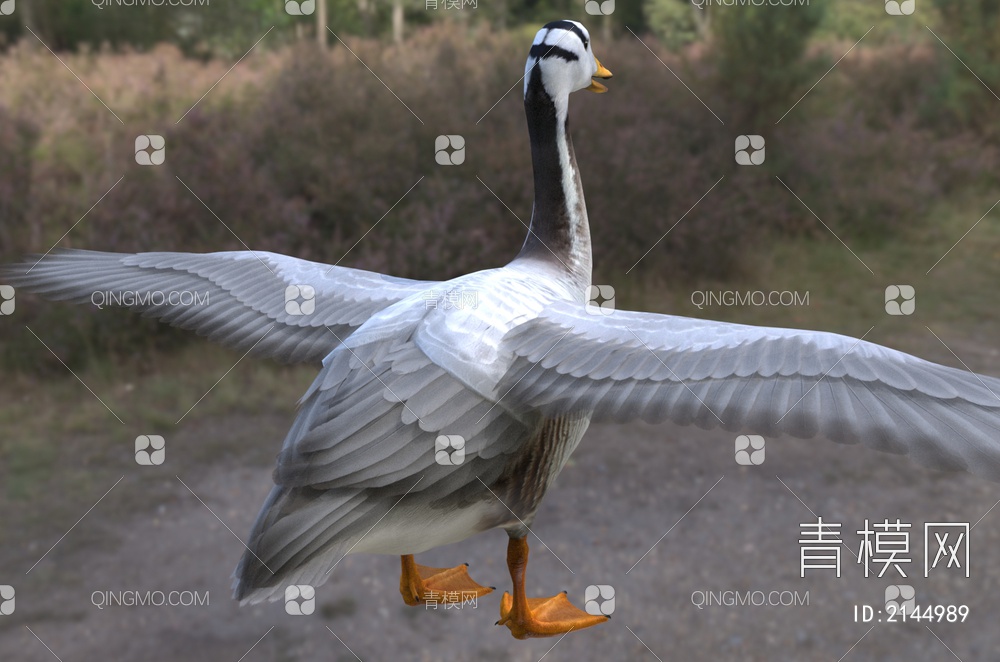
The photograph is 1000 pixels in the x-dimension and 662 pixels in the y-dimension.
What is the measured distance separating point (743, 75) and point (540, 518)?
5869 millimetres

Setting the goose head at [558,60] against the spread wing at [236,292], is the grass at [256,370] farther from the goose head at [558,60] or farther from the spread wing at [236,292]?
the goose head at [558,60]

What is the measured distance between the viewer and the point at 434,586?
9.25 feet

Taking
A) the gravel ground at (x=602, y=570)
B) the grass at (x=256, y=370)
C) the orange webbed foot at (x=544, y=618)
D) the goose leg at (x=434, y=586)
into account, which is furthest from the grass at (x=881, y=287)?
the orange webbed foot at (x=544, y=618)

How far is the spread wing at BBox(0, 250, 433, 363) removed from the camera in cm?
251

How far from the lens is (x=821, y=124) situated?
10328 mm

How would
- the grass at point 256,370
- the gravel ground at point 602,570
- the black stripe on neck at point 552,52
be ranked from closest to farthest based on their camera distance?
the black stripe on neck at point 552,52
the gravel ground at point 602,570
the grass at point 256,370

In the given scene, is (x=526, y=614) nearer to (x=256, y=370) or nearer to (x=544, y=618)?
(x=544, y=618)

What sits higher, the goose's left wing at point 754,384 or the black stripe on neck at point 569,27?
the black stripe on neck at point 569,27

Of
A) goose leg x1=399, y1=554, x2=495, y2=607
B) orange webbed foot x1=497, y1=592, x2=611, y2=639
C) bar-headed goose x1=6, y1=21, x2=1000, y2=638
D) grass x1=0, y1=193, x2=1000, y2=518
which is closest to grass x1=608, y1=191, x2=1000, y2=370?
grass x1=0, y1=193, x2=1000, y2=518

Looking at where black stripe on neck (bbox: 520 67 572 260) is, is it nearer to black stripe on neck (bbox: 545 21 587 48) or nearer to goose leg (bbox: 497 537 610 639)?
black stripe on neck (bbox: 545 21 587 48)

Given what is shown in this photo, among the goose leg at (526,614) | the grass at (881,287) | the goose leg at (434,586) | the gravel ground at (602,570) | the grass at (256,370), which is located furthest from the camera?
the grass at (881,287)

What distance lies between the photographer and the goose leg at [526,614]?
7.82 ft

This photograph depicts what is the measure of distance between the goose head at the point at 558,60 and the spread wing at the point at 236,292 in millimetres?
676

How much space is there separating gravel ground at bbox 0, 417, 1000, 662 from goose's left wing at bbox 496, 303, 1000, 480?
3108 millimetres
